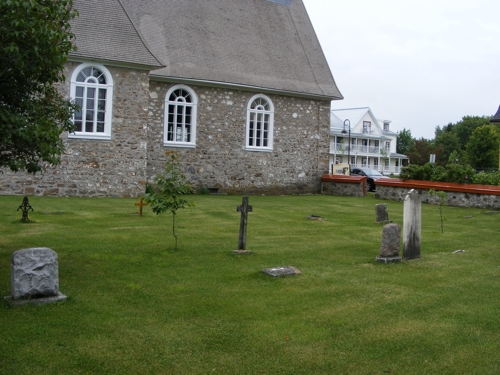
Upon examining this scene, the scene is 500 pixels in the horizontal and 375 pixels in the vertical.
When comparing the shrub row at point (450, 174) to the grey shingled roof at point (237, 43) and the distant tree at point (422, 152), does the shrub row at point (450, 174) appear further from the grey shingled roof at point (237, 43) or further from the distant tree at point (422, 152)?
the distant tree at point (422, 152)

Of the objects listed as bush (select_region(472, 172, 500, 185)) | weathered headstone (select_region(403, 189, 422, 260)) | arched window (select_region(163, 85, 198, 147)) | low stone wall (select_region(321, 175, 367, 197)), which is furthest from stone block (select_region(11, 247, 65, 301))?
low stone wall (select_region(321, 175, 367, 197))

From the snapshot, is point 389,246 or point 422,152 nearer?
point 389,246

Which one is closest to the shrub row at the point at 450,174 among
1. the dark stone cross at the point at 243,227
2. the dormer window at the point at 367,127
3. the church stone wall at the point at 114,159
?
the church stone wall at the point at 114,159

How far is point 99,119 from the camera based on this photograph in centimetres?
1998

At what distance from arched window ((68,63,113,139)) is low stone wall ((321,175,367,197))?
38.4 feet

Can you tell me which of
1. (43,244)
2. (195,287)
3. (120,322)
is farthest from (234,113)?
(120,322)

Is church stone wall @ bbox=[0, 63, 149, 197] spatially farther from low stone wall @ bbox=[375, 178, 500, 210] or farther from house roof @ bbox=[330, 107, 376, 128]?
house roof @ bbox=[330, 107, 376, 128]

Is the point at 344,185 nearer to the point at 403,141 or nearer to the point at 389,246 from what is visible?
the point at 389,246

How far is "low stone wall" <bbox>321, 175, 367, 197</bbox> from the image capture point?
2583 centimetres

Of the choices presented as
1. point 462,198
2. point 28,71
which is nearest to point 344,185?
point 462,198

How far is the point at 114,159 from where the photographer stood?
793 inches

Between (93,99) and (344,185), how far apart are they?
12587 millimetres

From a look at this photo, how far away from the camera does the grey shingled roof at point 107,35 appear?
1945cm

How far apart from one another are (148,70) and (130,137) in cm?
259
